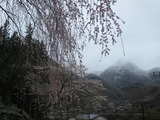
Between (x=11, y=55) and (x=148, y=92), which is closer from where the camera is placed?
(x=11, y=55)

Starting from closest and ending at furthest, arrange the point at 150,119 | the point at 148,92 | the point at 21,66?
the point at 21,66, the point at 150,119, the point at 148,92

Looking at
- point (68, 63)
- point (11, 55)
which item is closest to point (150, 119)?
point (11, 55)

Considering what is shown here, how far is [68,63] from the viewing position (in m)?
4.23

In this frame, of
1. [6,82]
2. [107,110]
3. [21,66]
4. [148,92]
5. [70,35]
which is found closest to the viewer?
[70,35]

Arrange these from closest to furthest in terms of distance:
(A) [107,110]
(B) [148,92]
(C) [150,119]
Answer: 1. (C) [150,119]
2. (A) [107,110]
3. (B) [148,92]

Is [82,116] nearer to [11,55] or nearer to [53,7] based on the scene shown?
[11,55]

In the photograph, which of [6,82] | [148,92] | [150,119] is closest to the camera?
[6,82]

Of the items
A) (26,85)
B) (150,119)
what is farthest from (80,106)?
(150,119)

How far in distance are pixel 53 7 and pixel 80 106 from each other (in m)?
18.7

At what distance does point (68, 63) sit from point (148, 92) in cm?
3878

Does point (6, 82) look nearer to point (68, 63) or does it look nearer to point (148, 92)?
point (68, 63)

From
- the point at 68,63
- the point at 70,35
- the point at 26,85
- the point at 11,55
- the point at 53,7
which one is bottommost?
the point at 68,63

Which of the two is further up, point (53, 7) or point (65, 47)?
point (53, 7)

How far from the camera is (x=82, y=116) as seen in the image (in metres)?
21.9
